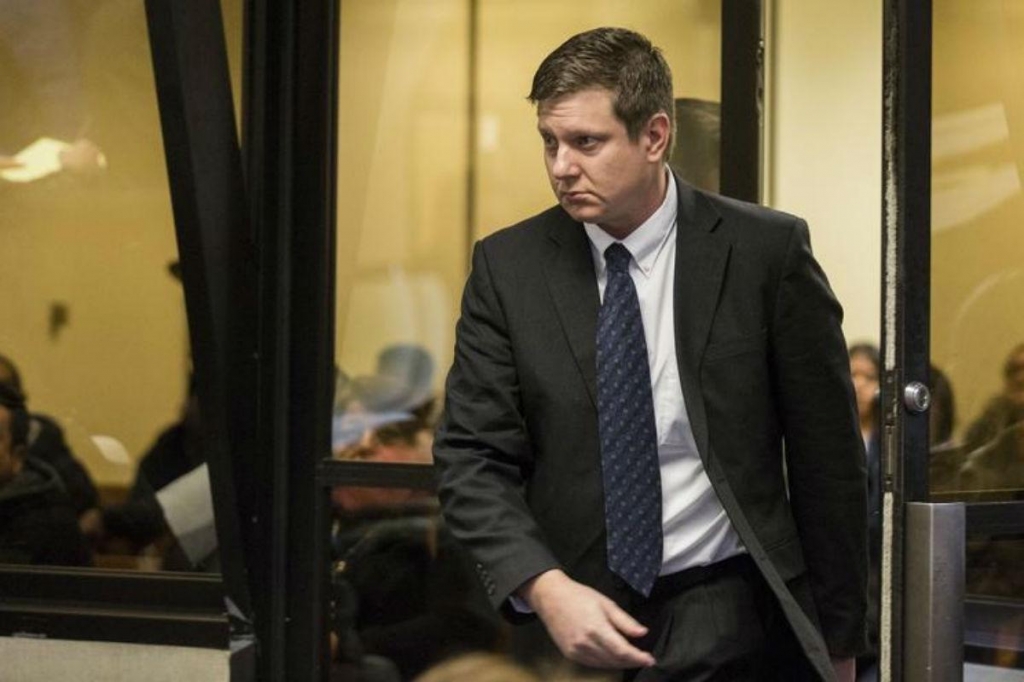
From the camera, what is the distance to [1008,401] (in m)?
4.18

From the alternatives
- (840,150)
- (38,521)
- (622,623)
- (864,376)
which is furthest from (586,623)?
(840,150)

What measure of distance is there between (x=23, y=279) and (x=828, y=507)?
9.54 feet

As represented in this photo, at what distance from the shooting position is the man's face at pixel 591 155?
9.91 ft

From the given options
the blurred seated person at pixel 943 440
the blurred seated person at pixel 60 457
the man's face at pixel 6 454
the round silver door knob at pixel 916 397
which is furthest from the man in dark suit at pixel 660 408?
the man's face at pixel 6 454

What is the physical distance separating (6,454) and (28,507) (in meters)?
0.17

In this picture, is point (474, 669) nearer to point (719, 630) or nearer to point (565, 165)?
point (719, 630)

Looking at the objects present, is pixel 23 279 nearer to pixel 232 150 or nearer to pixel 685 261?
pixel 232 150

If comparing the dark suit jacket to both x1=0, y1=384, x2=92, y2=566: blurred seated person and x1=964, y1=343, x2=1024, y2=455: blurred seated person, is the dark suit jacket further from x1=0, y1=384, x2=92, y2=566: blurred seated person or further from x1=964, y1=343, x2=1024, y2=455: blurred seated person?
x1=0, y1=384, x2=92, y2=566: blurred seated person

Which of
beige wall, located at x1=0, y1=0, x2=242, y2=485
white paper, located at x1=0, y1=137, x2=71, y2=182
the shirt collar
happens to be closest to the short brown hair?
the shirt collar

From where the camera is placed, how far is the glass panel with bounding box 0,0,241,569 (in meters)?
5.05

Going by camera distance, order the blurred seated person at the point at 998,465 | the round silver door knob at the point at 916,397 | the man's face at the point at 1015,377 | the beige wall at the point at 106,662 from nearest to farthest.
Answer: the round silver door knob at the point at 916,397
the blurred seated person at the point at 998,465
the man's face at the point at 1015,377
the beige wall at the point at 106,662

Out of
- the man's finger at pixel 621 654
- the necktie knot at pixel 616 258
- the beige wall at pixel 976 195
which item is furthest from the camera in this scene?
the beige wall at pixel 976 195

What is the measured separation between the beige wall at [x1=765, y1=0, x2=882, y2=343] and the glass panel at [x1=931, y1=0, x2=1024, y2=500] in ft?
9.17

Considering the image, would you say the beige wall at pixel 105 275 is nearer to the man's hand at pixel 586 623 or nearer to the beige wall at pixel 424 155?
the beige wall at pixel 424 155
